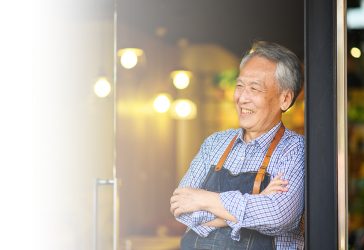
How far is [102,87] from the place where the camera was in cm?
332

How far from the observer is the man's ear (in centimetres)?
300

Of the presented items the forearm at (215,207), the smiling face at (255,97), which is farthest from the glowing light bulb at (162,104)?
the forearm at (215,207)

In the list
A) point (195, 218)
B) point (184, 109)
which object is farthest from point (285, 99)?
point (195, 218)

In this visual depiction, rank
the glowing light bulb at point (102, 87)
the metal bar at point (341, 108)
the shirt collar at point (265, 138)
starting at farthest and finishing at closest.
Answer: the glowing light bulb at point (102, 87), the shirt collar at point (265, 138), the metal bar at point (341, 108)

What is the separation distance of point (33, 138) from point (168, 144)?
2.74 ft

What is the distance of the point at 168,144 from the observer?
10.1ft

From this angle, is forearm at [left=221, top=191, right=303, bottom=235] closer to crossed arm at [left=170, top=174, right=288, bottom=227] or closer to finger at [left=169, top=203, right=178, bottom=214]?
crossed arm at [left=170, top=174, right=288, bottom=227]

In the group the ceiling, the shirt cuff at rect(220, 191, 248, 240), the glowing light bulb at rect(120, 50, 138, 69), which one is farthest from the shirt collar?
the glowing light bulb at rect(120, 50, 138, 69)

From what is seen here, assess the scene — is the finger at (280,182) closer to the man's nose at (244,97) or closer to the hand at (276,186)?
the hand at (276,186)

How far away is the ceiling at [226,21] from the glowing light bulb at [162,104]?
0.85ft

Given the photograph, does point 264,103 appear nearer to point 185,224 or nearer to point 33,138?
point 185,224

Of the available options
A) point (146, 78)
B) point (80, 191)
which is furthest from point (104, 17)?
point (80, 191)

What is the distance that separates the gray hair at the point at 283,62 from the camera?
118 inches

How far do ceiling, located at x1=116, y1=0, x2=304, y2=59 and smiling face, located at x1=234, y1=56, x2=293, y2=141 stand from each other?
10 centimetres
